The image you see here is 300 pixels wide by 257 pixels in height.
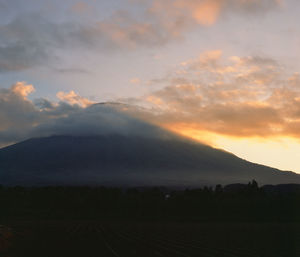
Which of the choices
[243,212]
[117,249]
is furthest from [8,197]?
[117,249]

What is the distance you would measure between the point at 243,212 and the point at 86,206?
48.7 m

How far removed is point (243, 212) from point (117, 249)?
285 ft

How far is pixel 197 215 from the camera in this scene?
120125 mm

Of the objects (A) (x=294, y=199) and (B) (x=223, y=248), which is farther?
(A) (x=294, y=199)

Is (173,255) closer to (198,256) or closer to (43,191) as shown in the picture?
(198,256)

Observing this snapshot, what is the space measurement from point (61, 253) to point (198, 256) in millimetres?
9712

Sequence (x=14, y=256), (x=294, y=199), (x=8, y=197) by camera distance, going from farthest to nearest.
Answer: (x=8, y=197)
(x=294, y=199)
(x=14, y=256)

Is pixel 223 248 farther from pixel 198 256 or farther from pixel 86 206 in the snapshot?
pixel 86 206

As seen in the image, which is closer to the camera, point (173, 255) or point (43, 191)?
point (173, 255)

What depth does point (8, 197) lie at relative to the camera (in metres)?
148

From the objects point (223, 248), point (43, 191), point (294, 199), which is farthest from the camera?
point (43, 191)

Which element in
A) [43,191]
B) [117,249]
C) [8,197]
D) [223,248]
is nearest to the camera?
[117,249]

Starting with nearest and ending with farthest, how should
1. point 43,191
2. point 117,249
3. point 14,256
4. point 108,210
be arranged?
point 14,256 < point 117,249 < point 108,210 < point 43,191

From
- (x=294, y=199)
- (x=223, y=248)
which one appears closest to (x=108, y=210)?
(x=294, y=199)
